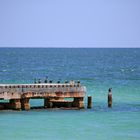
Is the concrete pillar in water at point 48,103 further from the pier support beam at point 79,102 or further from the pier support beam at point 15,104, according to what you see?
the pier support beam at point 15,104

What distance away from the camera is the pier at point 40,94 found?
65.1 m

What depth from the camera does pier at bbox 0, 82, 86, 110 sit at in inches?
2562

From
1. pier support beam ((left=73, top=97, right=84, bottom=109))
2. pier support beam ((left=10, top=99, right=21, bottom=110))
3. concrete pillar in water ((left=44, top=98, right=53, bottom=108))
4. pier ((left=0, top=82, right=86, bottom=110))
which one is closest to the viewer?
pier ((left=0, top=82, right=86, bottom=110))

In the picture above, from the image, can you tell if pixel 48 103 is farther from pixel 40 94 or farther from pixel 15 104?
pixel 15 104

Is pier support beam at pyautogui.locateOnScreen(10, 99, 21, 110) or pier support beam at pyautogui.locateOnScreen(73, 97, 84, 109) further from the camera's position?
pier support beam at pyautogui.locateOnScreen(73, 97, 84, 109)

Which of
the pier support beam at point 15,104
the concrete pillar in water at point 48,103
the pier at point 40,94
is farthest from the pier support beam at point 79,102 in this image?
the pier support beam at point 15,104

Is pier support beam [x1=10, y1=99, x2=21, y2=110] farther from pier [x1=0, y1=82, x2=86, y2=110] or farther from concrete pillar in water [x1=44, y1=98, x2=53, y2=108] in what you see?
concrete pillar in water [x1=44, y1=98, x2=53, y2=108]

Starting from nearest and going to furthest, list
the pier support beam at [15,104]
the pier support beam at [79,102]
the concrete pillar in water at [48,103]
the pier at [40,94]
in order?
the pier at [40,94], the pier support beam at [15,104], the pier support beam at [79,102], the concrete pillar in water at [48,103]

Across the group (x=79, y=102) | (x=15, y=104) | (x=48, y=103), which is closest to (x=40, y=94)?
(x=15, y=104)

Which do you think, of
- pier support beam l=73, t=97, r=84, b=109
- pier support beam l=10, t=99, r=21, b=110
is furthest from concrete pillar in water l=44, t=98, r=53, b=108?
pier support beam l=10, t=99, r=21, b=110

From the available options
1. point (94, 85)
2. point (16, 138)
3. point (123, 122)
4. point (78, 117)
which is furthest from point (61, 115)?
point (94, 85)

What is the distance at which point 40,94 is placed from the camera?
6619cm

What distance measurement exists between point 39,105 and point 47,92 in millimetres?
6825

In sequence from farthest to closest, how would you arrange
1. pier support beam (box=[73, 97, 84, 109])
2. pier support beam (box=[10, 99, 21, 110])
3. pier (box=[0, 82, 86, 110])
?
1. pier support beam (box=[73, 97, 84, 109])
2. pier support beam (box=[10, 99, 21, 110])
3. pier (box=[0, 82, 86, 110])
